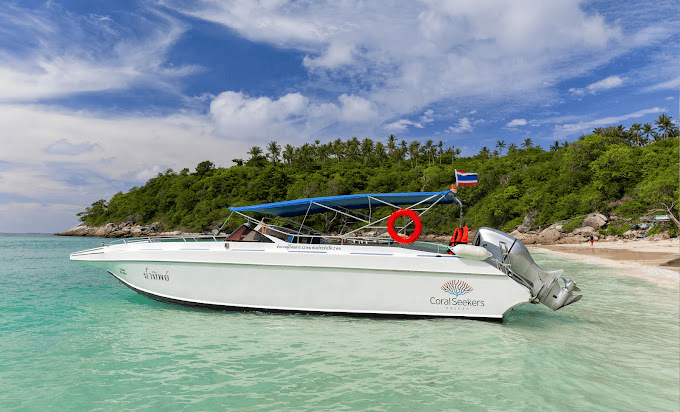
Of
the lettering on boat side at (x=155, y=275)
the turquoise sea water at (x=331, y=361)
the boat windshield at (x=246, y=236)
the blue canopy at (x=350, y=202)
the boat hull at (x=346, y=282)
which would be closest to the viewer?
the turquoise sea water at (x=331, y=361)

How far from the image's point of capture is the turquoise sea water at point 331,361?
4090 millimetres

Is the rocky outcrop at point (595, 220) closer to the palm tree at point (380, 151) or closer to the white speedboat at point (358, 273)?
the white speedboat at point (358, 273)

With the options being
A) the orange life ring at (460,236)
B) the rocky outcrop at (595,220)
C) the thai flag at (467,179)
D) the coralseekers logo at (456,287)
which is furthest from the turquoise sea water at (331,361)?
the rocky outcrop at (595,220)

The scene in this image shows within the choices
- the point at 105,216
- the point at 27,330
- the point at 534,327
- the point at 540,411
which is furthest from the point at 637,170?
the point at 105,216

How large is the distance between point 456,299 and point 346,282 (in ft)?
6.78

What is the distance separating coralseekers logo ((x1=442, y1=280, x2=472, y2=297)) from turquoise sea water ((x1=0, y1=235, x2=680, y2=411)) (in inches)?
21.6

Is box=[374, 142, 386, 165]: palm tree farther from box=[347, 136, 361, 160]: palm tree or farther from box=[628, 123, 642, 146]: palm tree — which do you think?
box=[628, 123, 642, 146]: palm tree

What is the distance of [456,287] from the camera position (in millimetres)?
6867

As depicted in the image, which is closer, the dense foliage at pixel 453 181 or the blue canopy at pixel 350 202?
the blue canopy at pixel 350 202

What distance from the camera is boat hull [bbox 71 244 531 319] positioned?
684 centimetres

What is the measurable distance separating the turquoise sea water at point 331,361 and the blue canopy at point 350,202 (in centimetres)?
229

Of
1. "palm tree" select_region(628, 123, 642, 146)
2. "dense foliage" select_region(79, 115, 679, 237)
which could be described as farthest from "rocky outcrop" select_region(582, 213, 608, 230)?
"palm tree" select_region(628, 123, 642, 146)

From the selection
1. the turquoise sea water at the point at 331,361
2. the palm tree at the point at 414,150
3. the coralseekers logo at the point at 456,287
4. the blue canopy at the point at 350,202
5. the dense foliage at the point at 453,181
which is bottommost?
the turquoise sea water at the point at 331,361

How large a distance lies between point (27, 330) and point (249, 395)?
18.3 ft
